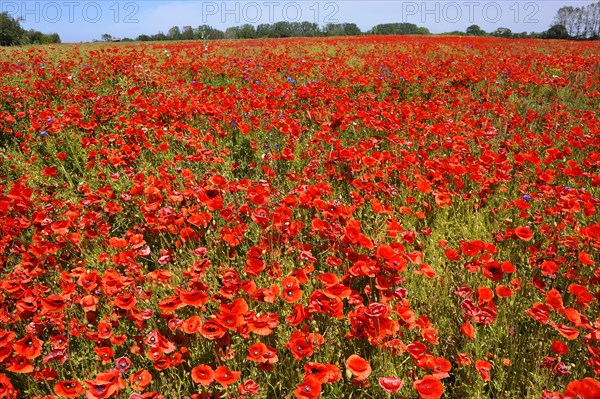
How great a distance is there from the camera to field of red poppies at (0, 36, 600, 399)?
200 cm

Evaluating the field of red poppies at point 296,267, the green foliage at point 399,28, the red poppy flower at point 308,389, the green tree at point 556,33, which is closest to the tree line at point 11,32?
the field of red poppies at point 296,267

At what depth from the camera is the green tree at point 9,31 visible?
41.9 m

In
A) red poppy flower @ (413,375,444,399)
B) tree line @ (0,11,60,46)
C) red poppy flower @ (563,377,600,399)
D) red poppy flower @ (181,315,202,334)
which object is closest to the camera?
red poppy flower @ (563,377,600,399)

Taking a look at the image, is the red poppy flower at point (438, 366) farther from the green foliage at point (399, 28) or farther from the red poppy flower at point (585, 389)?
the green foliage at point (399, 28)

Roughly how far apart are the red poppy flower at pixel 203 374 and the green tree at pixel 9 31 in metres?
50.5

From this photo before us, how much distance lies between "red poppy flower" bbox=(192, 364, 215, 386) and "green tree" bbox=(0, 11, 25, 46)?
50483 mm

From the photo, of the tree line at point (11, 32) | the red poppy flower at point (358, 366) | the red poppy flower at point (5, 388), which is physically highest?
the tree line at point (11, 32)

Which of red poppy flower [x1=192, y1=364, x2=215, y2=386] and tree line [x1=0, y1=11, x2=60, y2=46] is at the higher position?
tree line [x1=0, y1=11, x2=60, y2=46]

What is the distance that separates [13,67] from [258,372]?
11.3 m

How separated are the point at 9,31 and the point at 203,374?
57422mm

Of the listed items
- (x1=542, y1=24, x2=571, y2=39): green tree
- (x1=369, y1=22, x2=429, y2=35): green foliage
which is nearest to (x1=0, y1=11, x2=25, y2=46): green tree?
(x1=369, y1=22, x2=429, y2=35): green foliage

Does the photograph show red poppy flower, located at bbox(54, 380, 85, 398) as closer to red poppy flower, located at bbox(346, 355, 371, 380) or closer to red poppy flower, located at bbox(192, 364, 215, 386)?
red poppy flower, located at bbox(192, 364, 215, 386)

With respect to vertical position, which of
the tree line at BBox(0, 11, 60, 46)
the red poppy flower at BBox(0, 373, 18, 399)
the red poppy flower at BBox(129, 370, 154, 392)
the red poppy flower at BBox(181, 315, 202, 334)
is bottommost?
the red poppy flower at BBox(129, 370, 154, 392)

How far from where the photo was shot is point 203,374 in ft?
5.89
